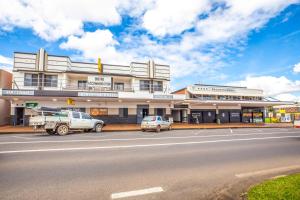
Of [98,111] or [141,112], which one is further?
[141,112]

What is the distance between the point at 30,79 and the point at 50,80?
238cm

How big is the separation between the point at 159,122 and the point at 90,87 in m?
10.3

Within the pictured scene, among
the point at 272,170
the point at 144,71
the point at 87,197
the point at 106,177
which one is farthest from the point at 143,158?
the point at 144,71

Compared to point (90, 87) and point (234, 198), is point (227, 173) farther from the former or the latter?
point (90, 87)

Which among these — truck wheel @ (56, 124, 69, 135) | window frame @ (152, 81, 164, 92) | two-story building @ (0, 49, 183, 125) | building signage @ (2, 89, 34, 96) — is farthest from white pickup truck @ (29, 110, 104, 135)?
window frame @ (152, 81, 164, 92)

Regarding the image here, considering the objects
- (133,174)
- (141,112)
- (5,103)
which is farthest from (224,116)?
(5,103)

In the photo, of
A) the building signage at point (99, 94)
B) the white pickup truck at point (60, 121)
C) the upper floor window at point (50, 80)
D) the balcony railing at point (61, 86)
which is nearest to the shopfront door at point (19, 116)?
the balcony railing at point (61, 86)

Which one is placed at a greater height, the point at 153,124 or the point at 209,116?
the point at 209,116

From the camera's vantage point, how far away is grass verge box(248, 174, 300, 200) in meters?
3.54

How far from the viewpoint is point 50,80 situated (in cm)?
2538

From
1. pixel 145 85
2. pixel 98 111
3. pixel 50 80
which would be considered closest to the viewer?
pixel 50 80

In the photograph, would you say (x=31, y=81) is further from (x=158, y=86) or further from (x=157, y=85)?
(x=158, y=86)

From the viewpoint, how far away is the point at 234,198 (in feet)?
12.3

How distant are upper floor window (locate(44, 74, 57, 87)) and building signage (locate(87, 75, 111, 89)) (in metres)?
5.86
